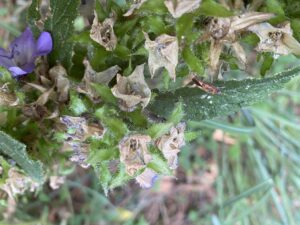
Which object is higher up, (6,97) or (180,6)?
(180,6)

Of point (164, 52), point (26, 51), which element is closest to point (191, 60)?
point (164, 52)

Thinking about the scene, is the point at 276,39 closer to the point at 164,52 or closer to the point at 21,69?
the point at 164,52

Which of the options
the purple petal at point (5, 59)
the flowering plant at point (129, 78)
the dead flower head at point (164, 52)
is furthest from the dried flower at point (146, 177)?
the purple petal at point (5, 59)

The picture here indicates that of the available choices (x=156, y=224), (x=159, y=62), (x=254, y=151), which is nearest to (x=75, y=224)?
(x=156, y=224)

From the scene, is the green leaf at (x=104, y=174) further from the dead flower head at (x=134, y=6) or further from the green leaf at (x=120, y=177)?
the dead flower head at (x=134, y=6)

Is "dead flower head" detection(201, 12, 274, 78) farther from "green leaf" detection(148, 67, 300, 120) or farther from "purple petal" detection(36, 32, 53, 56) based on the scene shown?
"purple petal" detection(36, 32, 53, 56)

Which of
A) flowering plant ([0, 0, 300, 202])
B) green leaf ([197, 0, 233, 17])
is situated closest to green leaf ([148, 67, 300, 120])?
flowering plant ([0, 0, 300, 202])
